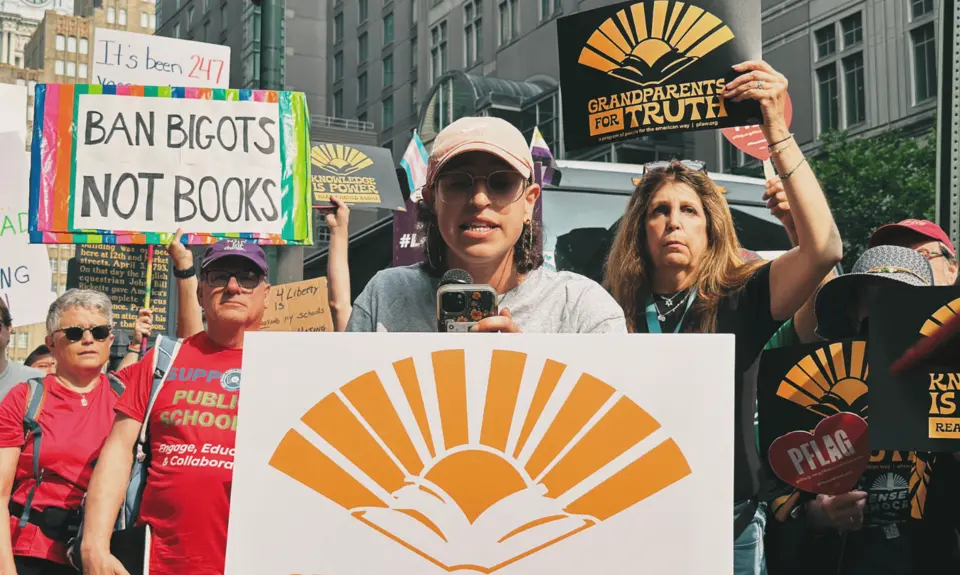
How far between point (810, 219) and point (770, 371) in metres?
0.43

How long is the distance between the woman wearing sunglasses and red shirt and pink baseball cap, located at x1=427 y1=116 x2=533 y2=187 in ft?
7.06

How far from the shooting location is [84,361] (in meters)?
4.18

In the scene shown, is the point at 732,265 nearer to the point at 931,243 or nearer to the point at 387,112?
the point at 931,243

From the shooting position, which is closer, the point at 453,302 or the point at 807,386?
the point at 453,302

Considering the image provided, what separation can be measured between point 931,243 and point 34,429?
2976 millimetres

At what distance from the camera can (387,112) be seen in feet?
150

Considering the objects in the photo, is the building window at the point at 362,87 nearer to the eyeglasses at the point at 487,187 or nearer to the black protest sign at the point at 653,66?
the black protest sign at the point at 653,66

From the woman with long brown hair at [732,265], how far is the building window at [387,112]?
42.0 m

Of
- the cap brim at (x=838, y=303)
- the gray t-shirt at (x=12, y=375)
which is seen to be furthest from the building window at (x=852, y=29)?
the cap brim at (x=838, y=303)

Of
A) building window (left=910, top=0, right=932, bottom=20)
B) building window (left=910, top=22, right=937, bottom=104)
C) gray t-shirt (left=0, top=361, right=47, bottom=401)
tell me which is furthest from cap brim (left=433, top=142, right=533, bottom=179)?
building window (left=910, top=0, right=932, bottom=20)

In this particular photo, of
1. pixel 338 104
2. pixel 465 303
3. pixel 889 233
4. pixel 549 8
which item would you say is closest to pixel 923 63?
pixel 549 8

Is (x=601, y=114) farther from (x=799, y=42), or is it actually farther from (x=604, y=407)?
(x=799, y=42)

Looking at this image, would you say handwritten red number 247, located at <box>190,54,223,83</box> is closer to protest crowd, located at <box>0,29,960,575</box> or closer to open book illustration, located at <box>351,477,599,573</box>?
protest crowd, located at <box>0,29,960,575</box>

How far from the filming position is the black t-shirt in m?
3.00
